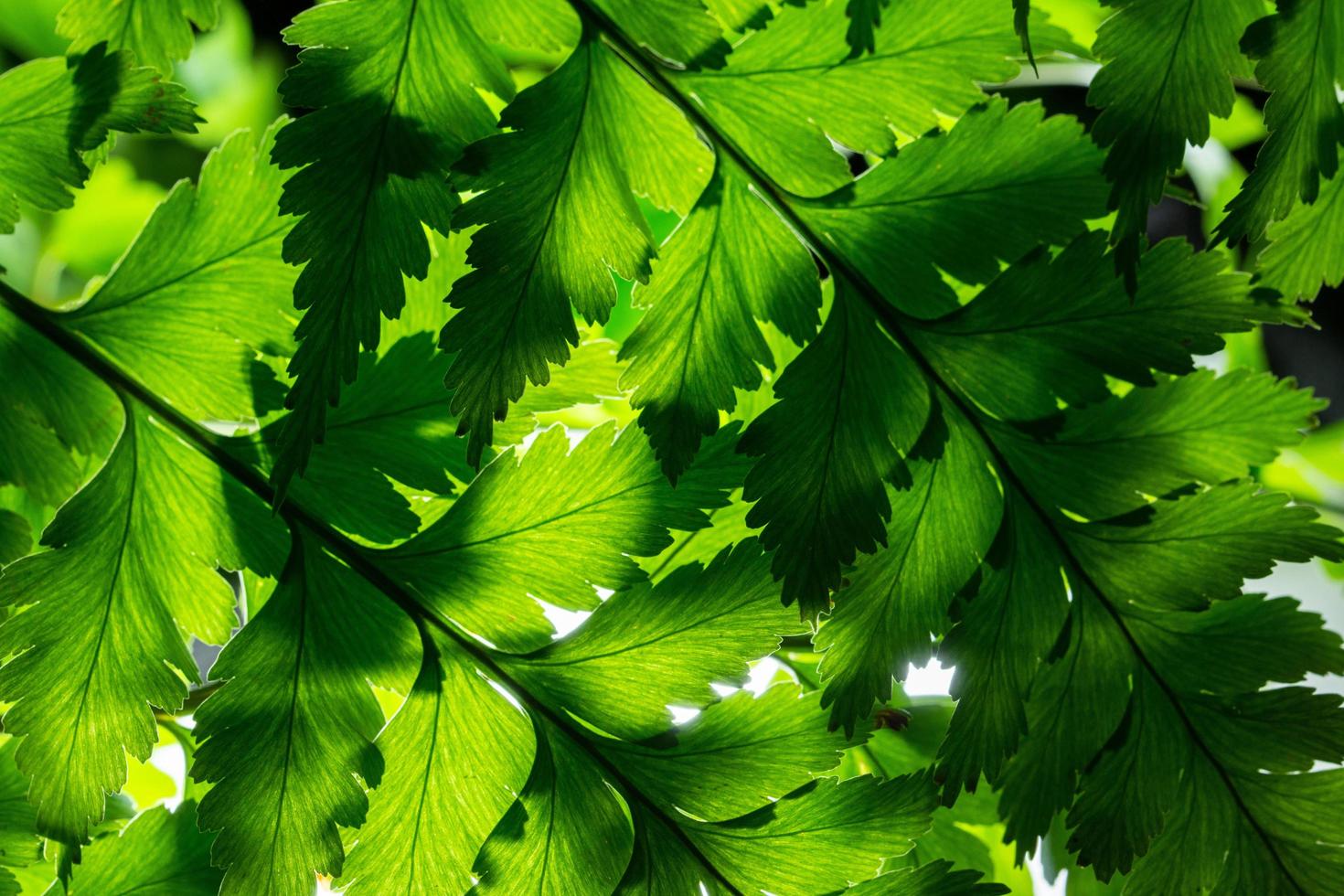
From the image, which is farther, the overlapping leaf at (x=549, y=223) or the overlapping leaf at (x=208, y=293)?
the overlapping leaf at (x=208, y=293)

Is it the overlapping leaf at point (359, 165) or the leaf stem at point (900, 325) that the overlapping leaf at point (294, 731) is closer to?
the overlapping leaf at point (359, 165)

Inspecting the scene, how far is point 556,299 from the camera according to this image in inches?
18.4

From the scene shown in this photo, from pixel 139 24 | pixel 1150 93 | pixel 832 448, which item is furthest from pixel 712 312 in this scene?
pixel 139 24

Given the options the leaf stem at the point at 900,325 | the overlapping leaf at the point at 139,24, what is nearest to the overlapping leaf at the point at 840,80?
the leaf stem at the point at 900,325

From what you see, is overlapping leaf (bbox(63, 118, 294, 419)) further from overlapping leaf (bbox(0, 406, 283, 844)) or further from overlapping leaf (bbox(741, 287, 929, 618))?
overlapping leaf (bbox(741, 287, 929, 618))

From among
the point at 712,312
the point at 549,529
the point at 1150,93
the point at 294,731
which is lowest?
the point at 294,731

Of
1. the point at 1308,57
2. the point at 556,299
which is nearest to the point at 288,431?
the point at 556,299

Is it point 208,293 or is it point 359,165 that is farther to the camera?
point 208,293

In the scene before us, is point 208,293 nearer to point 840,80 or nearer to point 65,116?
point 65,116

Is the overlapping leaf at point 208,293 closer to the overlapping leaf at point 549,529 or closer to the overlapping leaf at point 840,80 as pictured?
the overlapping leaf at point 549,529

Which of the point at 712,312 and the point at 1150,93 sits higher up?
the point at 1150,93

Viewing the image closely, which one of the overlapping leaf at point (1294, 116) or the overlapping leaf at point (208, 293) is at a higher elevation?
the overlapping leaf at point (1294, 116)

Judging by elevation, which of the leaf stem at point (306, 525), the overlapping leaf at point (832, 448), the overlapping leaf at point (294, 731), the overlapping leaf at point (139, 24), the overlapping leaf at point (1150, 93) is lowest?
the overlapping leaf at point (294, 731)

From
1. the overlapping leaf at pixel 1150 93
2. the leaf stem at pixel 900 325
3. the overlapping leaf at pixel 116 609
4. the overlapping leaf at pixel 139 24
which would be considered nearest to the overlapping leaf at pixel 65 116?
the overlapping leaf at pixel 139 24
